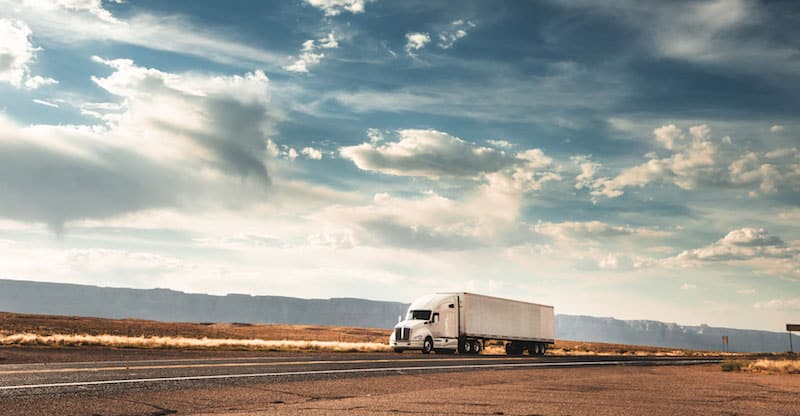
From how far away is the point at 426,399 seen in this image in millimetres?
11758

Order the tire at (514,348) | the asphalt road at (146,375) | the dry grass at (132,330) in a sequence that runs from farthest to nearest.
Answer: the dry grass at (132,330)
the tire at (514,348)
the asphalt road at (146,375)

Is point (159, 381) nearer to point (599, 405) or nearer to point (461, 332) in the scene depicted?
point (599, 405)

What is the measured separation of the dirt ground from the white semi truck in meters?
20.8

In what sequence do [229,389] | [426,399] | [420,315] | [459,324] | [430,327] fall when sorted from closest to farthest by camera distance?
[426,399] → [229,389] → [430,327] → [420,315] → [459,324]

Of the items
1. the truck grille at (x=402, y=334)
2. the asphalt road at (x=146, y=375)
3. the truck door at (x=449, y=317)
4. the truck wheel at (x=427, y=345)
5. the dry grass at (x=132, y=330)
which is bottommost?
the dry grass at (x=132, y=330)

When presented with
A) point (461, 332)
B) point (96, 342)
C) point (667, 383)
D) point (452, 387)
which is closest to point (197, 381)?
point (452, 387)

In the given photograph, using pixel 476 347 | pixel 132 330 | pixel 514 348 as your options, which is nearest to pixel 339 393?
pixel 476 347

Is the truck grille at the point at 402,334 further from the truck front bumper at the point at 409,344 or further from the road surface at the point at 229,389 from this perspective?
the road surface at the point at 229,389

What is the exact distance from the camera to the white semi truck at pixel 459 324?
3766cm

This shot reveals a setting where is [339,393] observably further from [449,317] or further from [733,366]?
[449,317]

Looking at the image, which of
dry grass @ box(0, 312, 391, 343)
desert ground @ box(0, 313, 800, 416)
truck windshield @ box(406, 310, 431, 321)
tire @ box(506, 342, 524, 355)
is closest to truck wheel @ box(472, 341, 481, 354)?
truck windshield @ box(406, 310, 431, 321)

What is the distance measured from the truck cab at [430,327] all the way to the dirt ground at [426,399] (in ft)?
67.4

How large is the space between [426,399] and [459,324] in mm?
28150

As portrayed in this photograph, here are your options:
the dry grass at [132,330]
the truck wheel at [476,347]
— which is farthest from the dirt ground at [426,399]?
the dry grass at [132,330]
